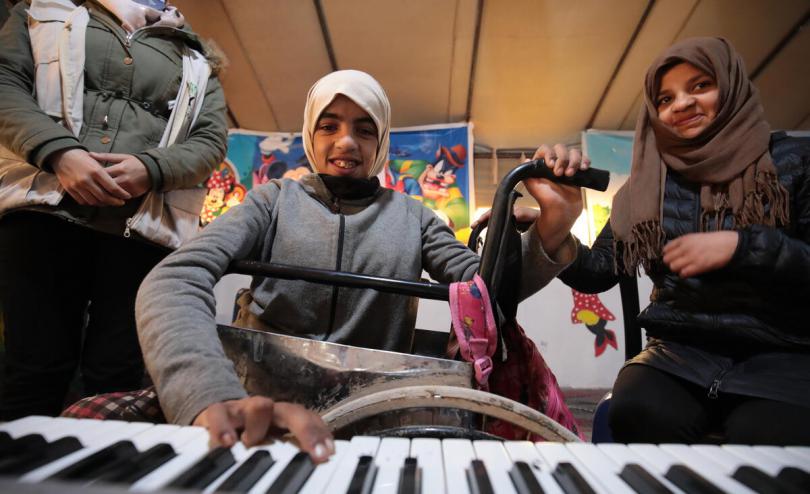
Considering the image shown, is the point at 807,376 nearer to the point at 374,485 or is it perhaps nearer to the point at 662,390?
the point at 662,390

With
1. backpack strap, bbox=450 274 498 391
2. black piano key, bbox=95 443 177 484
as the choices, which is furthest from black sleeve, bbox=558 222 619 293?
black piano key, bbox=95 443 177 484

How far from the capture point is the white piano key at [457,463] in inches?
14.6

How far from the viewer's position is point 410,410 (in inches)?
23.5

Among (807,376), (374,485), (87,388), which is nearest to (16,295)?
(87,388)

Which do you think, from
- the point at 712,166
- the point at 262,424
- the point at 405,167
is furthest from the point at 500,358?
the point at 405,167

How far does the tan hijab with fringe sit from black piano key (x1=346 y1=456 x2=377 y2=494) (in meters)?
0.98

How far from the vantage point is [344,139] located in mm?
1062

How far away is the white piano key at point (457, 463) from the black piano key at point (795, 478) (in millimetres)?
278

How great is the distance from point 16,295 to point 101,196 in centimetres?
30

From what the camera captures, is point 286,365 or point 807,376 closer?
point 286,365

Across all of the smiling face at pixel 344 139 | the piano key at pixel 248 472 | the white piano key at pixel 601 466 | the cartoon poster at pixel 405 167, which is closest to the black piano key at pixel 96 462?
the piano key at pixel 248 472

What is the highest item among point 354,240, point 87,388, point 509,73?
point 509,73

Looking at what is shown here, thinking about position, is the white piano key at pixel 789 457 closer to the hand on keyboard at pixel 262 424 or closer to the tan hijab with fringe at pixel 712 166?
the hand on keyboard at pixel 262 424

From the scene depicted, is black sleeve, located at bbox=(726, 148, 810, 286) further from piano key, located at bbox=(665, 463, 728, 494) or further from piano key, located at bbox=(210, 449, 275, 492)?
piano key, located at bbox=(210, 449, 275, 492)
